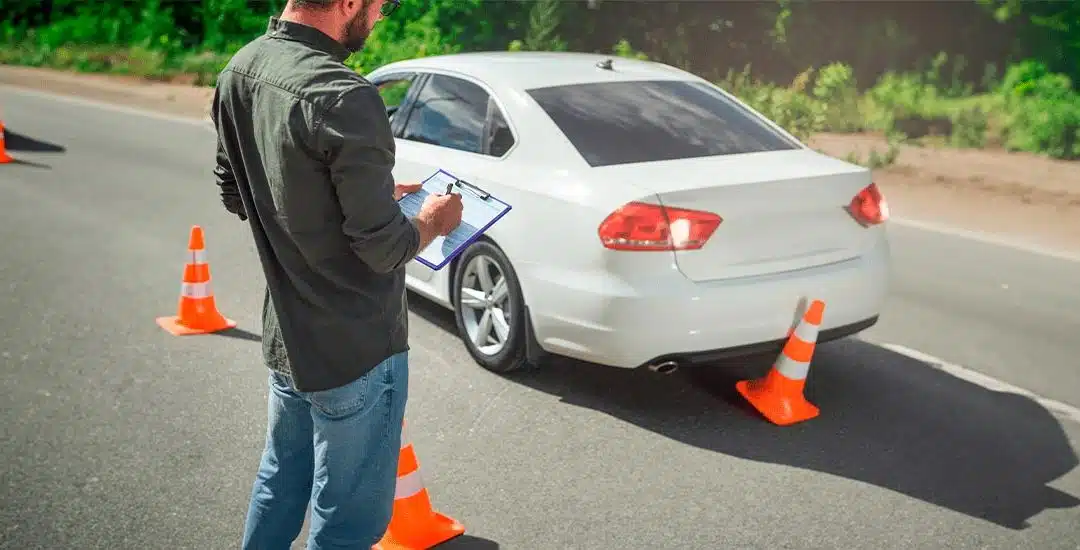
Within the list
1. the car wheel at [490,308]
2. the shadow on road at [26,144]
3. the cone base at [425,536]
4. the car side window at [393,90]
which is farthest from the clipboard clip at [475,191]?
the shadow on road at [26,144]

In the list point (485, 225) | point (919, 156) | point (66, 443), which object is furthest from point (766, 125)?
point (919, 156)

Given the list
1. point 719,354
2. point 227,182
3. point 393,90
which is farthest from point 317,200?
point 393,90

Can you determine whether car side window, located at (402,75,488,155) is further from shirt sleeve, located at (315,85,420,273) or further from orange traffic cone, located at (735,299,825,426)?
shirt sleeve, located at (315,85,420,273)

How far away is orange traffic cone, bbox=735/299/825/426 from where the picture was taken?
5414 mm

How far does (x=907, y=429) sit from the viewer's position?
5.50 m

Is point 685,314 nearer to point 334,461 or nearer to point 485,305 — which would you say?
point 485,305

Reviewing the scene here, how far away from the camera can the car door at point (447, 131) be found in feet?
20.3

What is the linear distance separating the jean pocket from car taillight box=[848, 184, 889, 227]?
132 inches

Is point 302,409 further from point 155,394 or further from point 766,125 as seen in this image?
point 766,125

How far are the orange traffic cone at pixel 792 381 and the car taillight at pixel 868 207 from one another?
501mm

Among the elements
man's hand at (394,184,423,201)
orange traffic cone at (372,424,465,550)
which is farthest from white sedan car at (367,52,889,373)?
man's hand at (394,184,423,201)

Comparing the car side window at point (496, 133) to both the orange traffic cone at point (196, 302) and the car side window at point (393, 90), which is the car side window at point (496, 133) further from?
the orange traffic cone at point (196, 302)

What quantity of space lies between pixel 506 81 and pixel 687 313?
70.8 inches

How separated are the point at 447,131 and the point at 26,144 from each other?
9.98 metres
